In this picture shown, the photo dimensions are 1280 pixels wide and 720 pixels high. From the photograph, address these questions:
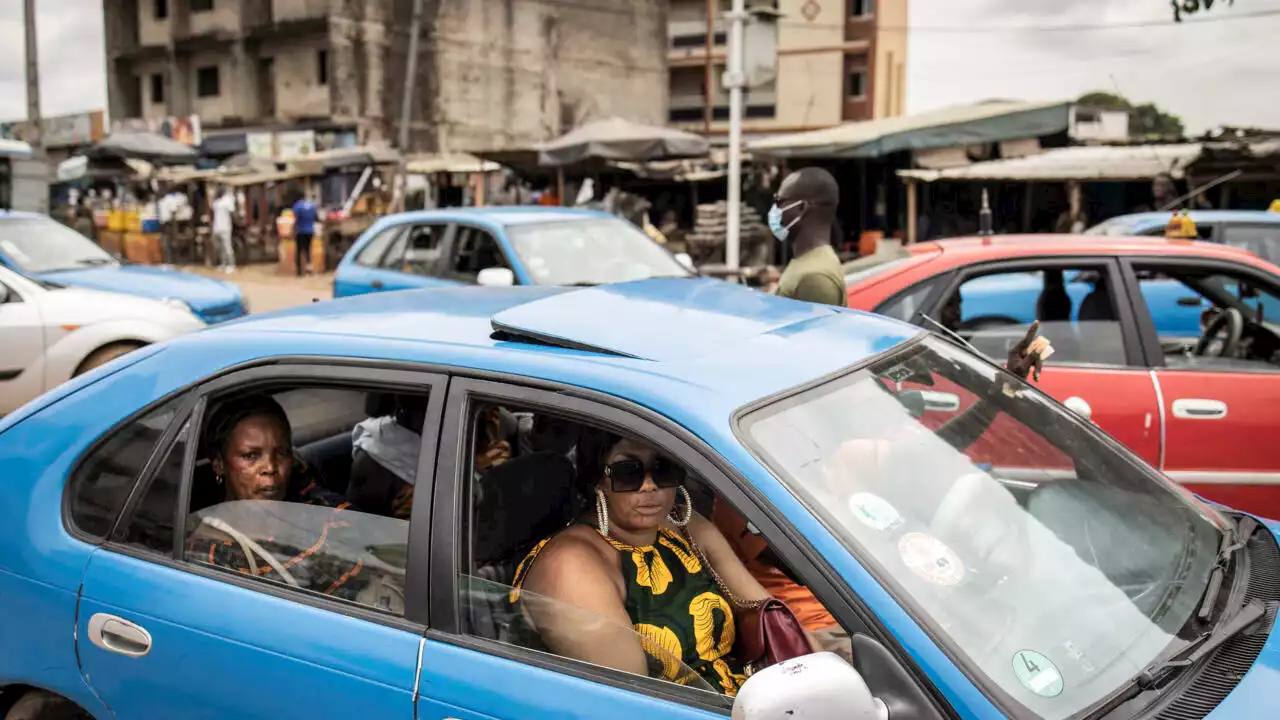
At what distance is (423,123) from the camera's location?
1410 inches

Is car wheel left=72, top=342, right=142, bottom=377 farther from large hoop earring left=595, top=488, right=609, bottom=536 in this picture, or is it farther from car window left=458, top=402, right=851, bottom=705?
large hoop earring left=595, top=488, right=609, bottom=536

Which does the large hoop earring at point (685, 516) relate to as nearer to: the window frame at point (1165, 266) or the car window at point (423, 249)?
the window frame at point (1165, 266)

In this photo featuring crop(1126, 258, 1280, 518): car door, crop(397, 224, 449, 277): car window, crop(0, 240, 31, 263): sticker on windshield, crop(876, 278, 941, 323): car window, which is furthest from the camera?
crop(0, 240, 31, 263): sticker on windshield

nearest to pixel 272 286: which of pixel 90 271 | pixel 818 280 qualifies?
pixel 90 271

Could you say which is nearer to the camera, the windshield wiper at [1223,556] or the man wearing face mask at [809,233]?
the windshield wiper at [1223,556]

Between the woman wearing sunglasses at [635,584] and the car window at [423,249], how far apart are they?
6.16 m

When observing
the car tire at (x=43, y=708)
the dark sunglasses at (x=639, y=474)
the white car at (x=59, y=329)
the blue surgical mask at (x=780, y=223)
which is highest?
the blue surgical mask at (x=780, y=223)

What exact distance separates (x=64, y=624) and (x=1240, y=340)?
5.25 metres

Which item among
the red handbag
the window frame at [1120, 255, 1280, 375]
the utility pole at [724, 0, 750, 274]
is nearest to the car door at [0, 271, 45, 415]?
the utility pole at [724, 0, 750, 274]

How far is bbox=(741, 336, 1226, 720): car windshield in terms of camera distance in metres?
1.79

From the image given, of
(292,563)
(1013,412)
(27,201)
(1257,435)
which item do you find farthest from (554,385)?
(27,201)

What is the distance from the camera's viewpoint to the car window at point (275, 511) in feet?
7.52

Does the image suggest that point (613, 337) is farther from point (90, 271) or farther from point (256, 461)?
point (90, 271)

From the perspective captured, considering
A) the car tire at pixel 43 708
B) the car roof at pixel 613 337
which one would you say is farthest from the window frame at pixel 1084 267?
the car tire at pixel 43 708
